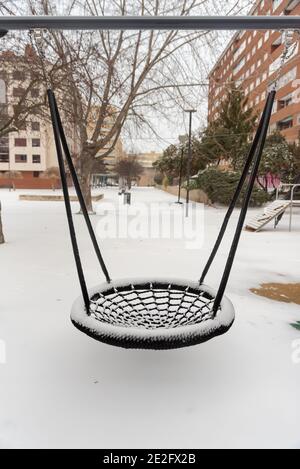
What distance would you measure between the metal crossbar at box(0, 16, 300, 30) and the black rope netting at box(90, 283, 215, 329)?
1.22m

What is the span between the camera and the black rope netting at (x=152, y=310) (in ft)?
5.12

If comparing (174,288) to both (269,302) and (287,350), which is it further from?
(269,302)

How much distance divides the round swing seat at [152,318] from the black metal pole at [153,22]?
3.94 feet

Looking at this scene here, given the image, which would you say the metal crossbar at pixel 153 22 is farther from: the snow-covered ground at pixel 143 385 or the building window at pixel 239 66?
the building window at pixel 239 66

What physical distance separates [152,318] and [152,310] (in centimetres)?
14

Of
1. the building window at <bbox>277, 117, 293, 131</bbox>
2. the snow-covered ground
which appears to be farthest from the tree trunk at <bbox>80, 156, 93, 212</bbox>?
the building window at <bbox>277, 117, 293, 131</bbox>

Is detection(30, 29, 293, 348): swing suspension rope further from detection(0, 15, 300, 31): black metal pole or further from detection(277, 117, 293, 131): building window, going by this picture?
detection(277, 117, 293, 131): building window

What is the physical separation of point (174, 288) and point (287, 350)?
2.24ft

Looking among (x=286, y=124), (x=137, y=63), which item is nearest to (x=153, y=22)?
(x=137, y=63)

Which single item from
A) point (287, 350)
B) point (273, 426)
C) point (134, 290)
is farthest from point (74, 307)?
point (287, 350)

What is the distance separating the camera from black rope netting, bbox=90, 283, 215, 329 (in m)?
1.56

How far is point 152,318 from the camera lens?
1.68 m

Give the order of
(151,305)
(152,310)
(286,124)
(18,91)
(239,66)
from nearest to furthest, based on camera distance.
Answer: (152,310) < (151,305) < (18,91) < (286,124) < (239,66)

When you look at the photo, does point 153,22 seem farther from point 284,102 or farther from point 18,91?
point 284,102
